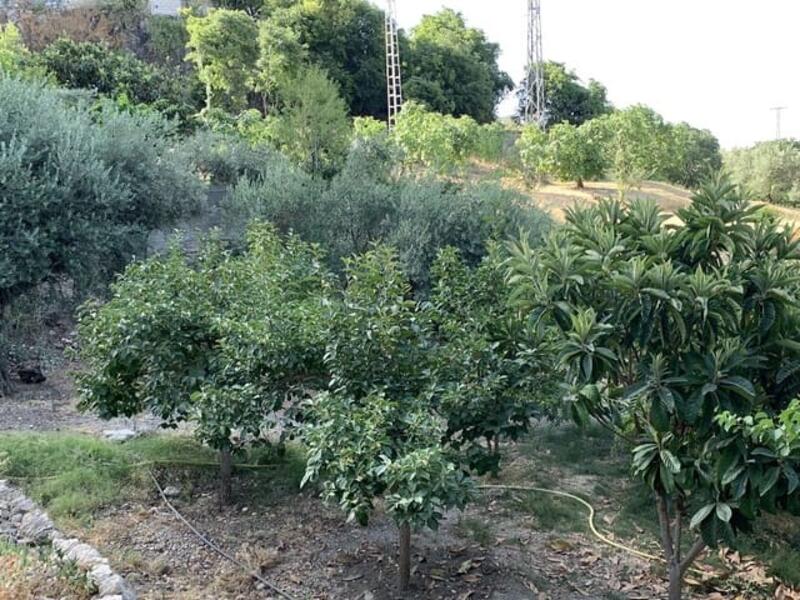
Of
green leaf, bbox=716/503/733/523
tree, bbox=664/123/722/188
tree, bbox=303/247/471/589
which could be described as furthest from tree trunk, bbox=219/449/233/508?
tree, bbox=664/123/722/188

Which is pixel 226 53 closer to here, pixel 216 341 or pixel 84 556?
pixel 216 341

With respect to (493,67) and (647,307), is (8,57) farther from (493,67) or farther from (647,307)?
(493,67)

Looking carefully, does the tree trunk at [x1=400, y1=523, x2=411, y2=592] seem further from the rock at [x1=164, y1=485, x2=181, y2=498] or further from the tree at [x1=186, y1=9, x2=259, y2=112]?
the tree at [x1=186, y1=9, x2=259, y2=112]

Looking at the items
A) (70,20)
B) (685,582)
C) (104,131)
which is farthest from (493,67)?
(685,582)

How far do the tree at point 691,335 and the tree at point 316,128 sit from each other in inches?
313

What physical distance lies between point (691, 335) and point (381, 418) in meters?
1.32

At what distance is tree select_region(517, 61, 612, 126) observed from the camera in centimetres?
3322

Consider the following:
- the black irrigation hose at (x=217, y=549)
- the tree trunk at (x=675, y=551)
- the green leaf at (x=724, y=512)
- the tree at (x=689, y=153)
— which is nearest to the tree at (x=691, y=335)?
the green leaf at (x=724, y=512)

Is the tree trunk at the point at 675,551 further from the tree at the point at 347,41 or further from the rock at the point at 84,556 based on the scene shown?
the tree at the point at 347,41

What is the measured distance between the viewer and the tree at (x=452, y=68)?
26594mm

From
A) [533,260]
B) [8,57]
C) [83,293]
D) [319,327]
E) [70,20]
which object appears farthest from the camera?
[70,20]

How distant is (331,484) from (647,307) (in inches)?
59.2

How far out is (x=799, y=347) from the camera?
9.71 feet

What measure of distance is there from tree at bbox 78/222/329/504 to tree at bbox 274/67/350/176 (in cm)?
580
